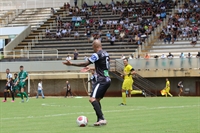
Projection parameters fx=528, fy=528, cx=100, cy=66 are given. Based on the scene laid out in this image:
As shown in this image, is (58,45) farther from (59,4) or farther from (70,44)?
(59,4)

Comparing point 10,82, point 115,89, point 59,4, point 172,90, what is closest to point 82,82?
point 115,89

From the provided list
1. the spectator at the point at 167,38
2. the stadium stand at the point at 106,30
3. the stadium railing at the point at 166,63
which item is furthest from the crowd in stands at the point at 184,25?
the stadium railing at the point at 166,63

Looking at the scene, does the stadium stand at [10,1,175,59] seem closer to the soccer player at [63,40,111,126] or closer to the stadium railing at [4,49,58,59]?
the stadium railing at [4,49,58,59]

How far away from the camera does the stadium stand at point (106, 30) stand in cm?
5128

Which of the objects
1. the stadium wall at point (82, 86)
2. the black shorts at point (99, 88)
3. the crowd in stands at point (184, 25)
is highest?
the crowd in stands at point (184, 25)

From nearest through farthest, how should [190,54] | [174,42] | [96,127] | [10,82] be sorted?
[96,127]
[10,82]
[190,54]
[174,42]

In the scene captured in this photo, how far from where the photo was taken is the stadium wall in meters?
44.4

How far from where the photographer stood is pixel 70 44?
2140 inches

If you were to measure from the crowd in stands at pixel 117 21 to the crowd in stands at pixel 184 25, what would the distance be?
1.49 meters

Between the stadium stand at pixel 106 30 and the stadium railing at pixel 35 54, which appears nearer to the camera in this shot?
the stadium railing at pixel 35 54

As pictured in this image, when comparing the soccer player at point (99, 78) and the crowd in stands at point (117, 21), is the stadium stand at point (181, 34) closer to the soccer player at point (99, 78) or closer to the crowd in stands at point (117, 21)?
the crowd in stands at point (117, 21)

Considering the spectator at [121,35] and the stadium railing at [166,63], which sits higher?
the spectator at [121,35]

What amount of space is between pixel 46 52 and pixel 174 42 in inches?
480

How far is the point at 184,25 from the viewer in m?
51.5
